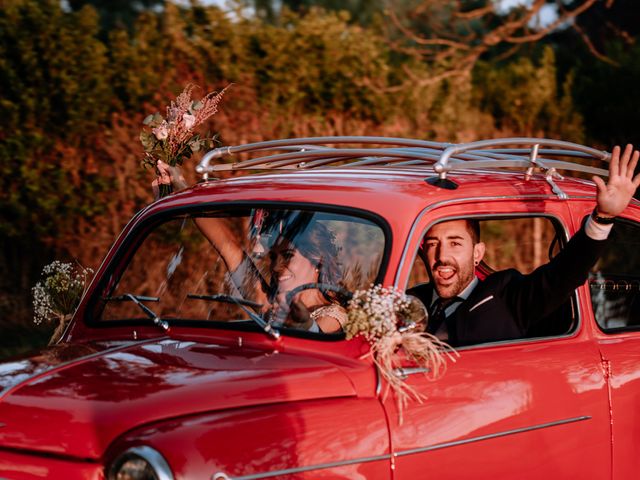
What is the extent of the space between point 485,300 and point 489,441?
87 centimetres

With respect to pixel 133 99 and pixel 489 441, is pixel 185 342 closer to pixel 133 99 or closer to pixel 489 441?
pixel 489 441

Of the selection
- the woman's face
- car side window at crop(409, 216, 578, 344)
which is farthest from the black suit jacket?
car side window at crop(409, 216, 578, 344)

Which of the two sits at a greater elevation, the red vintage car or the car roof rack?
the car roof rack

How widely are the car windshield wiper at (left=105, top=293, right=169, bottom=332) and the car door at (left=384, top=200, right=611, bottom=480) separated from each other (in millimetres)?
1062

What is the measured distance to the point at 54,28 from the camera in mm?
9281

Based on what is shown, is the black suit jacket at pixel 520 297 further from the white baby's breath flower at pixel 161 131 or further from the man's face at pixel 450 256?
the white baby's breath flower at pixel 161 131

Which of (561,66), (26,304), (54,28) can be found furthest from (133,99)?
(561,66)

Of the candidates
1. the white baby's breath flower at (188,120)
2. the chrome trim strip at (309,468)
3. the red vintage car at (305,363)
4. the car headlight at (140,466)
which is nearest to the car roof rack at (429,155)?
the red vintage car at (305,363)

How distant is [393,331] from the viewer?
3.74 m

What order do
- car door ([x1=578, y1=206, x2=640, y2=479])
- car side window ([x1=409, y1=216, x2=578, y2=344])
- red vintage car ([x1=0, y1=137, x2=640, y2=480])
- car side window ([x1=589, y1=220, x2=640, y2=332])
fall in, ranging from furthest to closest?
car side window ([x1=409, y1=216, x2=578, y2=344]) < car side window ([x1=589, y1=220, x2=640, y2=332]) < car door ([x1=578, y1=206, x2=640, y2=479]) < red vintage car ([x1=0, y1=137, x2=640, y2=480])

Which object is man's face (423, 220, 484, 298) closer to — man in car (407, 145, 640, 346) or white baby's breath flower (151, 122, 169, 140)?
man in car (407, 145, 640, 346)

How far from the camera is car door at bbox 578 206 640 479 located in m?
4.43

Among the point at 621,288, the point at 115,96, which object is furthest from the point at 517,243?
the point at 621,288

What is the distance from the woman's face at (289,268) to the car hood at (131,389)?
15.5 inches
